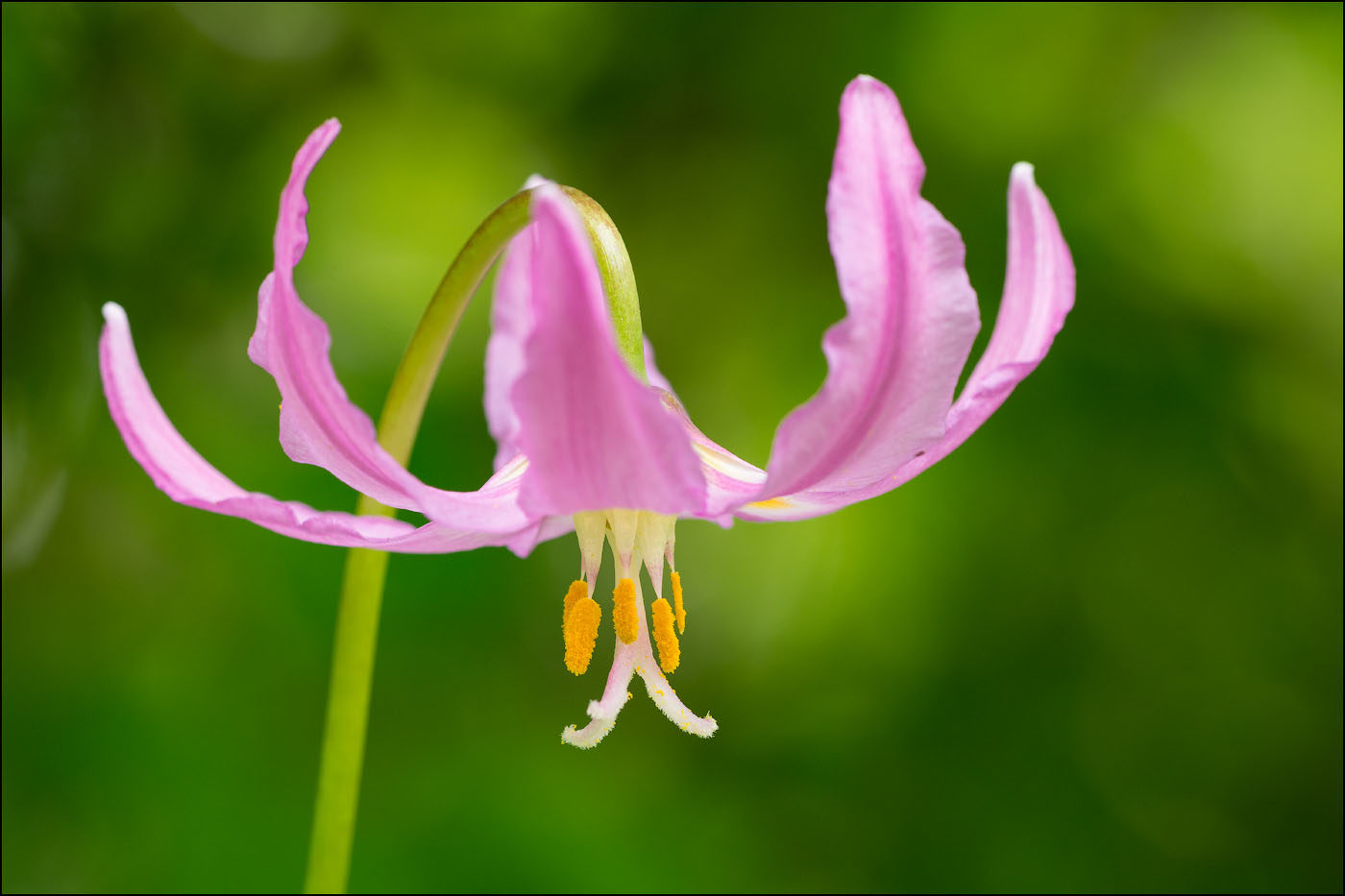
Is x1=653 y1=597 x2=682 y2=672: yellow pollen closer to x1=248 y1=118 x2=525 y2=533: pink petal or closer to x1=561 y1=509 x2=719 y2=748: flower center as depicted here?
x1=561 y1=509 x2=719 y2=748: flower center

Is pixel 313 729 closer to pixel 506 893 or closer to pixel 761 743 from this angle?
pixel 506 893

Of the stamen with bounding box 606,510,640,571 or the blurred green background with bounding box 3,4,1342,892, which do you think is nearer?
the stamen with bounding box 606,510,640,571

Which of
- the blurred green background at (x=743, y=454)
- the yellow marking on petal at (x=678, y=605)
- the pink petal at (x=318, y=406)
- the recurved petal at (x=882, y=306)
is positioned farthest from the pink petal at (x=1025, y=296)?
the blurred green background at (x=743, y=454)

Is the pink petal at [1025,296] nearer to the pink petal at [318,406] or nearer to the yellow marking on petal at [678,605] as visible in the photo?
the yellow marking on petal at [678,605]

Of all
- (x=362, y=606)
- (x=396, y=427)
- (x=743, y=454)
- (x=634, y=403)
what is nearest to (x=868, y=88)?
(x=634, y=403)

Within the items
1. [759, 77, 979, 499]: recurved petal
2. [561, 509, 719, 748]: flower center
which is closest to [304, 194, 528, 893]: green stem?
[561, 509, 719, 748]: flower center

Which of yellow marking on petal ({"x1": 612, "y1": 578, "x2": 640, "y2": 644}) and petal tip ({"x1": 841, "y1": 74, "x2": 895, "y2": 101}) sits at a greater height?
petal tip ({"x1": 841, "y1": 74, "x2": 895, "y2": 101})

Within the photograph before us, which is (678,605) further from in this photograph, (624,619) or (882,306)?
(882,306)
